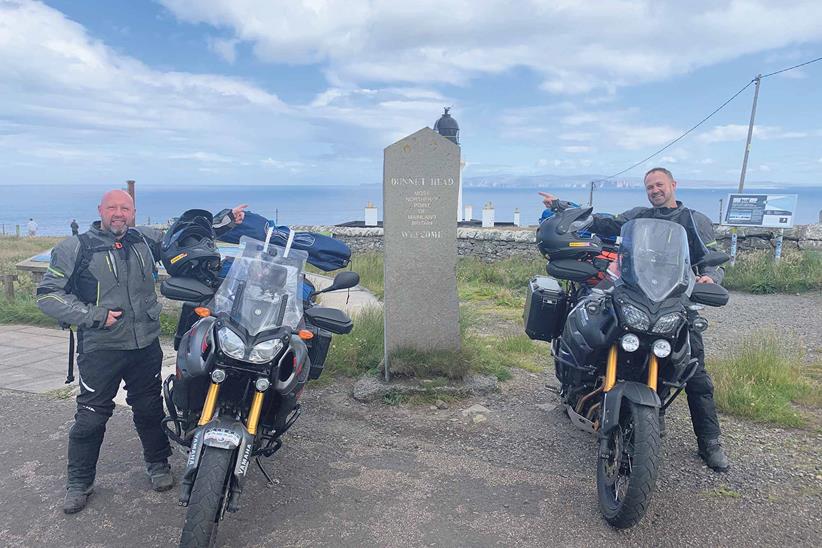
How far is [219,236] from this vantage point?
12.9 ft

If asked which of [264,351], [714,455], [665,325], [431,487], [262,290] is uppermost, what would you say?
[262,290]

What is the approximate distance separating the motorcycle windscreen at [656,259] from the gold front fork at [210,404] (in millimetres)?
2249

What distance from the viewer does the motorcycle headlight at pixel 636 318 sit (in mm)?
3100

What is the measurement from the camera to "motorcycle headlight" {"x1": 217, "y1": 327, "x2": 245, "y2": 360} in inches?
108

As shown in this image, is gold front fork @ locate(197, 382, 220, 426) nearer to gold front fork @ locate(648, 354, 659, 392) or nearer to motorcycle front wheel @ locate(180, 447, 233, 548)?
motorcycle front wheel @ locate(180, 447, 233, 548)

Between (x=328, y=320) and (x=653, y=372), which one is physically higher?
(x=328, y=320)

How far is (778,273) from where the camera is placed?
10.4 m

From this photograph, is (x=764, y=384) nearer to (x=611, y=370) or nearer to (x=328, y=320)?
Answer: (x=611, y=370)

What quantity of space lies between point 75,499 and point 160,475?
0.46 meters

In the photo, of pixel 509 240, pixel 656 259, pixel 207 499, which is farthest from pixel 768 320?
pixel 207 499

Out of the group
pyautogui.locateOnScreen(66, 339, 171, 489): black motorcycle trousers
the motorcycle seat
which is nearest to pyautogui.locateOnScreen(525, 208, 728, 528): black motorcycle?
the motorcycle seat

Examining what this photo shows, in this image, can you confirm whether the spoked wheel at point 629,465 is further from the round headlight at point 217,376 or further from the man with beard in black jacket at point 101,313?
the man with beard in black jacket at point 101,313

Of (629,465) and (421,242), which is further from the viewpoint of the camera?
(421,242)

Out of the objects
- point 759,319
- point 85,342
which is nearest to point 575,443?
point 85,342
